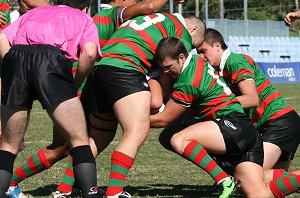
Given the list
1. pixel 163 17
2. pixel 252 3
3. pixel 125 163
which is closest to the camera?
pixel 125 163

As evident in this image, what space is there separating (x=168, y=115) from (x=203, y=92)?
12.9 inches

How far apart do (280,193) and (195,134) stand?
0.86 meters

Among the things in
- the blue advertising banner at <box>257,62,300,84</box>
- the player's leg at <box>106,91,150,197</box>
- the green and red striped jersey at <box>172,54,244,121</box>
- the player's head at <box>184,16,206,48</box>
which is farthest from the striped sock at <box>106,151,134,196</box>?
the blue advertising banner at <box>257,62,300,84</box>

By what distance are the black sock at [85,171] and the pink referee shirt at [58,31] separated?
674mm

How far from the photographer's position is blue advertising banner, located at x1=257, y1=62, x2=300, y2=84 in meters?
29.9

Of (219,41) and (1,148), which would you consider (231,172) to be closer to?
(219,41)

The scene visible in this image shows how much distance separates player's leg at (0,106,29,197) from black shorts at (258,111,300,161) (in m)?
2.32

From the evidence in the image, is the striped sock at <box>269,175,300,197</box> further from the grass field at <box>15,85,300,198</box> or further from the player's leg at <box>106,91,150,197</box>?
the player's leg at <box>106,91,150,197</box>

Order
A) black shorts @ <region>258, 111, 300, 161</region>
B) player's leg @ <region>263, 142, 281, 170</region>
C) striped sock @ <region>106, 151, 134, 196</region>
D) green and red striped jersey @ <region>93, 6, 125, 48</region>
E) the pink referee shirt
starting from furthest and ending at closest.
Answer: black shorts @ <region>258, 111, 300, 161</region>, player's leg @ <region>263, 142, 281, 170</region>, green and red striped jersey @ <region>93, 6, 125, 48</region>, striped sock @ <region>106, 151, 134, 196</region>, the pink referee shirt

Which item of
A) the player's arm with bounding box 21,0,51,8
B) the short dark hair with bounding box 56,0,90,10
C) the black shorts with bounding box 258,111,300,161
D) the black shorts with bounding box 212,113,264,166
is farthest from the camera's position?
the player's arm with bounding box 21,0,51,8

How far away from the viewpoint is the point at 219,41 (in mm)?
6902

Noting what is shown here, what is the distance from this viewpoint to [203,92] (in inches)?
247

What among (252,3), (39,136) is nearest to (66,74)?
(39,136)

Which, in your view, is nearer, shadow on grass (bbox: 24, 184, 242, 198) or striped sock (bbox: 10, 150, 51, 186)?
striped sock (bbox: 10, 150, 51, 186)
